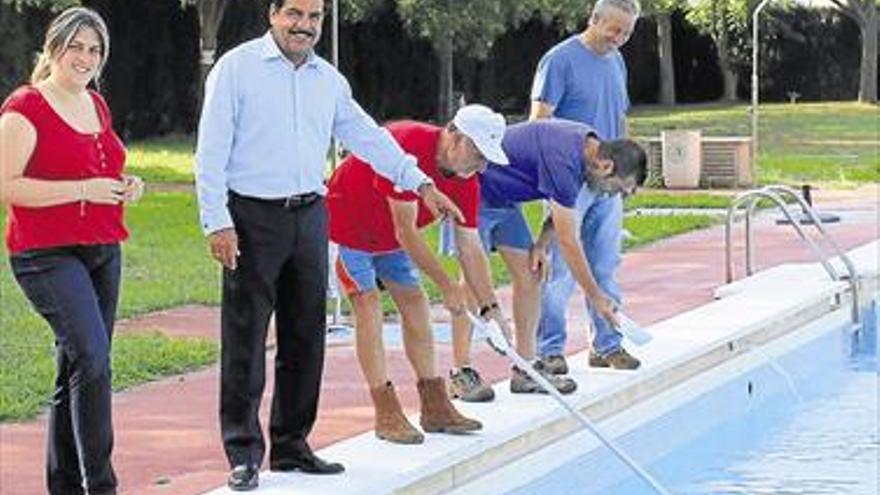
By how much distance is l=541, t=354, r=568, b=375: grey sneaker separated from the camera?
7758 millimetres

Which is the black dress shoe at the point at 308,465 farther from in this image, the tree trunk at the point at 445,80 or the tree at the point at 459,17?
the tree trunk at the point at 445,80

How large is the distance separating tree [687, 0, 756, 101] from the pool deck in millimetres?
26659

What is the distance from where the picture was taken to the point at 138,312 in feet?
36.3

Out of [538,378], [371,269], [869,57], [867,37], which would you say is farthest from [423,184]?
[869,57]

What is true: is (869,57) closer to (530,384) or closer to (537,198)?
(530,384)

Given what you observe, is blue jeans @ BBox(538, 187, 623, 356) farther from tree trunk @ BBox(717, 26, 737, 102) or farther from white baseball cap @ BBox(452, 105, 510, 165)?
tree trunk @ BBox(717, 26, 737, 102)

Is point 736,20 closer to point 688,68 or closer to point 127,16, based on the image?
point 688,68

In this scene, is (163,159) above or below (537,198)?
below

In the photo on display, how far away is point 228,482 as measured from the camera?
230 inches

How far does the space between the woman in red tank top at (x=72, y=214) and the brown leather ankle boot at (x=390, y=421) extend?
1167mm

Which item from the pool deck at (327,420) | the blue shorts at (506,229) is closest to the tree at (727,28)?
the pool deck at (327,420)

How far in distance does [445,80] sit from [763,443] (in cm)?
2460

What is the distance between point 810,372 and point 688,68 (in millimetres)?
33730

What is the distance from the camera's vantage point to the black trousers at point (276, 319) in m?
5.75
